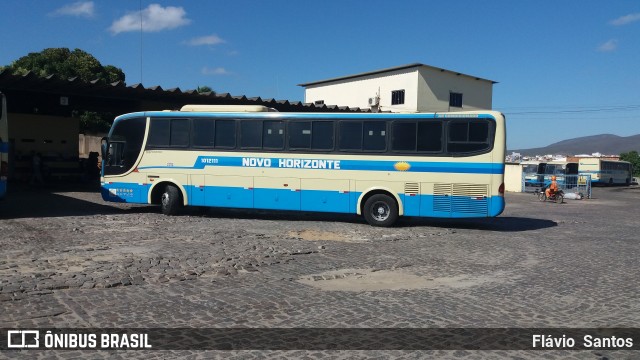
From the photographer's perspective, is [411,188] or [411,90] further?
[411,90]

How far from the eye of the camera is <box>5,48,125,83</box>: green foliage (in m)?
39.5

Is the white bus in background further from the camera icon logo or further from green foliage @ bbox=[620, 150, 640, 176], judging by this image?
the camera icon logo

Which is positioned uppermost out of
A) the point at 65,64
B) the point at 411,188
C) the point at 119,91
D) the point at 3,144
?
Answer: the point at 65,64

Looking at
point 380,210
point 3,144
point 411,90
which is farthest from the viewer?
point 411,90

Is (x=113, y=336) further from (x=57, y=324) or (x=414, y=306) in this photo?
(x=414, y=306)

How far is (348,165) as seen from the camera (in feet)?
45.8

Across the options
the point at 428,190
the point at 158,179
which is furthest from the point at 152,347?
the point at 158,179

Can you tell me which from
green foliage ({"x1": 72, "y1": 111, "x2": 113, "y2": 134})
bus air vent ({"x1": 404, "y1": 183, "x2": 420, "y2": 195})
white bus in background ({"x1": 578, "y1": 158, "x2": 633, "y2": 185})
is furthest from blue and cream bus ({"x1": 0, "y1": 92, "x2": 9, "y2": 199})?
white bus in background ({"x1": 578, "y1": 158, "x2": 633, "y2": 185})

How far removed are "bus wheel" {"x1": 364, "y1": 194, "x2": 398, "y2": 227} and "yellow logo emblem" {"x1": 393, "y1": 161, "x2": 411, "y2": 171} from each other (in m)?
0.86

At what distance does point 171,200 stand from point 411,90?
33589mm

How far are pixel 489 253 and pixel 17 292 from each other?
8.25 meters

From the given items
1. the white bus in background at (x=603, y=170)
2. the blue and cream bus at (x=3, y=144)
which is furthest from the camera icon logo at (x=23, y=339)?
the white bus in background at (x=603, y=170)

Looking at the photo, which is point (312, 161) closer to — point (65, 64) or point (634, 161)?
point (65, 64)

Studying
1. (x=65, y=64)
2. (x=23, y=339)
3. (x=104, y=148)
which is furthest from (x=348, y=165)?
(x=65, y=64)
